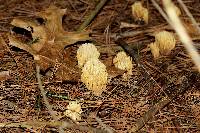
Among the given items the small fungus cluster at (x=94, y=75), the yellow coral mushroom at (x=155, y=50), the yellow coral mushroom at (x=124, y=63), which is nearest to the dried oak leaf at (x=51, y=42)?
the small fungus cluster at (x=94, y=75)

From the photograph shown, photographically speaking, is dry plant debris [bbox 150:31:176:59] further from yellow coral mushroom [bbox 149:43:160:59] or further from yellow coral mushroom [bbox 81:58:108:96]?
yellow coral mushroom [bbox 81:58:108:96]

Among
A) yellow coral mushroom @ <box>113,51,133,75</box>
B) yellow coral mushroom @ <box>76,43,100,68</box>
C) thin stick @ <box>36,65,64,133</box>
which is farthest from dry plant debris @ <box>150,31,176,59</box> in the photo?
thin stick @ <box>36,65,64,133</box>

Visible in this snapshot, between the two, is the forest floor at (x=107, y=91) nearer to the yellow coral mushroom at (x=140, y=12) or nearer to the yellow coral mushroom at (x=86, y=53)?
the yellow coral mushroom at (x=86, y=53)

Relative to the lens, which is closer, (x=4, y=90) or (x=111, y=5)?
(x=4, y=90)

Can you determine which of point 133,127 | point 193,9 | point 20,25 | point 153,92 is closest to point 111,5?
point 193,9

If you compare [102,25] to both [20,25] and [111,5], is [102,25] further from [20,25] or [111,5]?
[20,25]

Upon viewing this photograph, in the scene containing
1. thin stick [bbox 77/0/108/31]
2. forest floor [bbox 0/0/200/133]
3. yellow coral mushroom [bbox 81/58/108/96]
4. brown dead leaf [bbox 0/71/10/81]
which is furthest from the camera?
thin stick [bbox 77/0/108/31]
